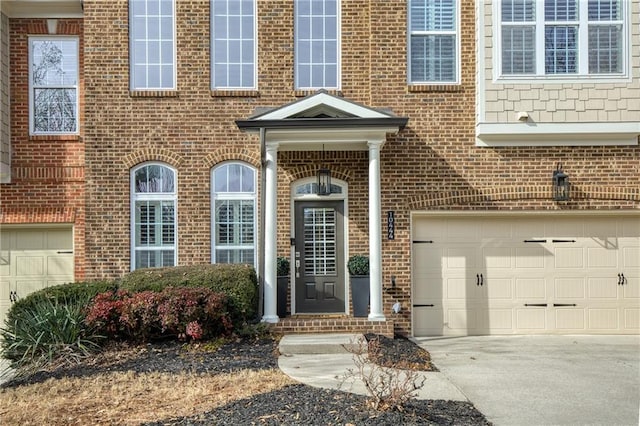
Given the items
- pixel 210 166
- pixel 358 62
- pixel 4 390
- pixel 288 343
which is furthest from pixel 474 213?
pixel 4 390

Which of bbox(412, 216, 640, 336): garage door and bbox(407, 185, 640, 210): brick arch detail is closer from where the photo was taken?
bbox(407, 185, 640, 210): brick arch detail

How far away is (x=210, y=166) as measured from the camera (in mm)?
10133

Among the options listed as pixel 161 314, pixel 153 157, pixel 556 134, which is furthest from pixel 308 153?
pixel 556 134

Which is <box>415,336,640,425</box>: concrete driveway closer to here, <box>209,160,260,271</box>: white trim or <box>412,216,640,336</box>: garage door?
<box>412,216,640,336</box>: garage door

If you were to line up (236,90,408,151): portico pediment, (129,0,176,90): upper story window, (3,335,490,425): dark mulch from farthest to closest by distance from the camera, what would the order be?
(129,0,176,90): upper story window → (236,90,408,151): portico pediment → (3,335,490,425): dark mulch

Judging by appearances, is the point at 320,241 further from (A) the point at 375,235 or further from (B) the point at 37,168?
(B) the point at 37,168

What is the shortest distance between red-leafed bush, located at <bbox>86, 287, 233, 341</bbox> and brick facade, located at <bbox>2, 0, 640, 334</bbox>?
189cm

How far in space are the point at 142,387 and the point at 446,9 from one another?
829cm

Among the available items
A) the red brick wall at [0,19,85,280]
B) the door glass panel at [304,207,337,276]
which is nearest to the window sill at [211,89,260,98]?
the door glass panel at [304,207,337,276]

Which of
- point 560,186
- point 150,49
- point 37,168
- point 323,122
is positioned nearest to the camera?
point 323,122

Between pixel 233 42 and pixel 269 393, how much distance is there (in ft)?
22.8

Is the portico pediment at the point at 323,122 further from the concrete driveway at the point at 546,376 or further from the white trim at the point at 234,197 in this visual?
the concrete driveway at the point at 546,376

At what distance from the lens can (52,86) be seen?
10547mm

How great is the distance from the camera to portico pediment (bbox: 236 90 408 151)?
349 inches
